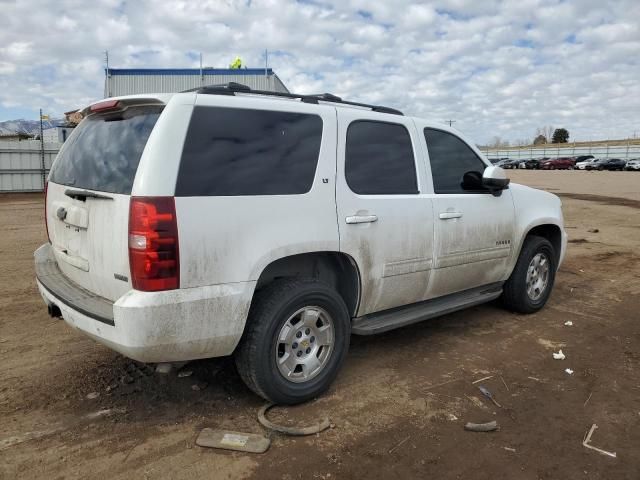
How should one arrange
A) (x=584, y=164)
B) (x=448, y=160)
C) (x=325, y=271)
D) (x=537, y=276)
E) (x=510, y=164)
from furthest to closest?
1. (x=510, y=164)
2. (x=584, y=164)
3. (x=537, y=276)
4. (x=448, y=160)
5. (x=325, y=271)

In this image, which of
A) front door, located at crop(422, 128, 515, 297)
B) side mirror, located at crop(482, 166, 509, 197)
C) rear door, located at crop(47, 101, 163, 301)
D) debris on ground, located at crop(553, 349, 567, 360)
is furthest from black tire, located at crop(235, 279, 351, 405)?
debris on ground, located at crop(553, 349, 567, 360)

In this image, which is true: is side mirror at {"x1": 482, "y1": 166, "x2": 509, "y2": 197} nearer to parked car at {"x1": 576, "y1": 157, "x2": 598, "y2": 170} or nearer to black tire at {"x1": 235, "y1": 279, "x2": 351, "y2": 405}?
black tire at {"x1": 235, "y1": 279, "x2": 351, "y2": 405}

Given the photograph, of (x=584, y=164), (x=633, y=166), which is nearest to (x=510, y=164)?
(x=584, y=164)

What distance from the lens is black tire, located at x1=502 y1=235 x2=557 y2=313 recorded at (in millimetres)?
5211

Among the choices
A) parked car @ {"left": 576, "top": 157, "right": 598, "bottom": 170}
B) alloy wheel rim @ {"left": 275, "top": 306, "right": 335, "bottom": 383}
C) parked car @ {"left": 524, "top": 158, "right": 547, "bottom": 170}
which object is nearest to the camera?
alloy wheel rim @ {"left": 275, "top": 306, "right": 335, "bottom": 383}

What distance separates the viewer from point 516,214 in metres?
5.01

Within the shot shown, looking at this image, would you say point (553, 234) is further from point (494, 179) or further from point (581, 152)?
point (581, 152)

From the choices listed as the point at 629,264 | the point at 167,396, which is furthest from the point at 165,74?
the point at 167,396

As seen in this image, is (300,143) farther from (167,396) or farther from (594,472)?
(594,472)

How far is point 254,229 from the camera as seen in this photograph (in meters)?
3.08

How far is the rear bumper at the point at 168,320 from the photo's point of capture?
276 centimetres

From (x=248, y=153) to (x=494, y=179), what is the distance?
7.96ft

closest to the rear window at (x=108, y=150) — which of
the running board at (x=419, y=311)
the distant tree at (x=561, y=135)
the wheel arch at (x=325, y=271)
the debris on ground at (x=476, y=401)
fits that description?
the wheel arch at (x=325, y=271)

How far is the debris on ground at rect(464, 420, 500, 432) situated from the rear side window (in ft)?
5.86
